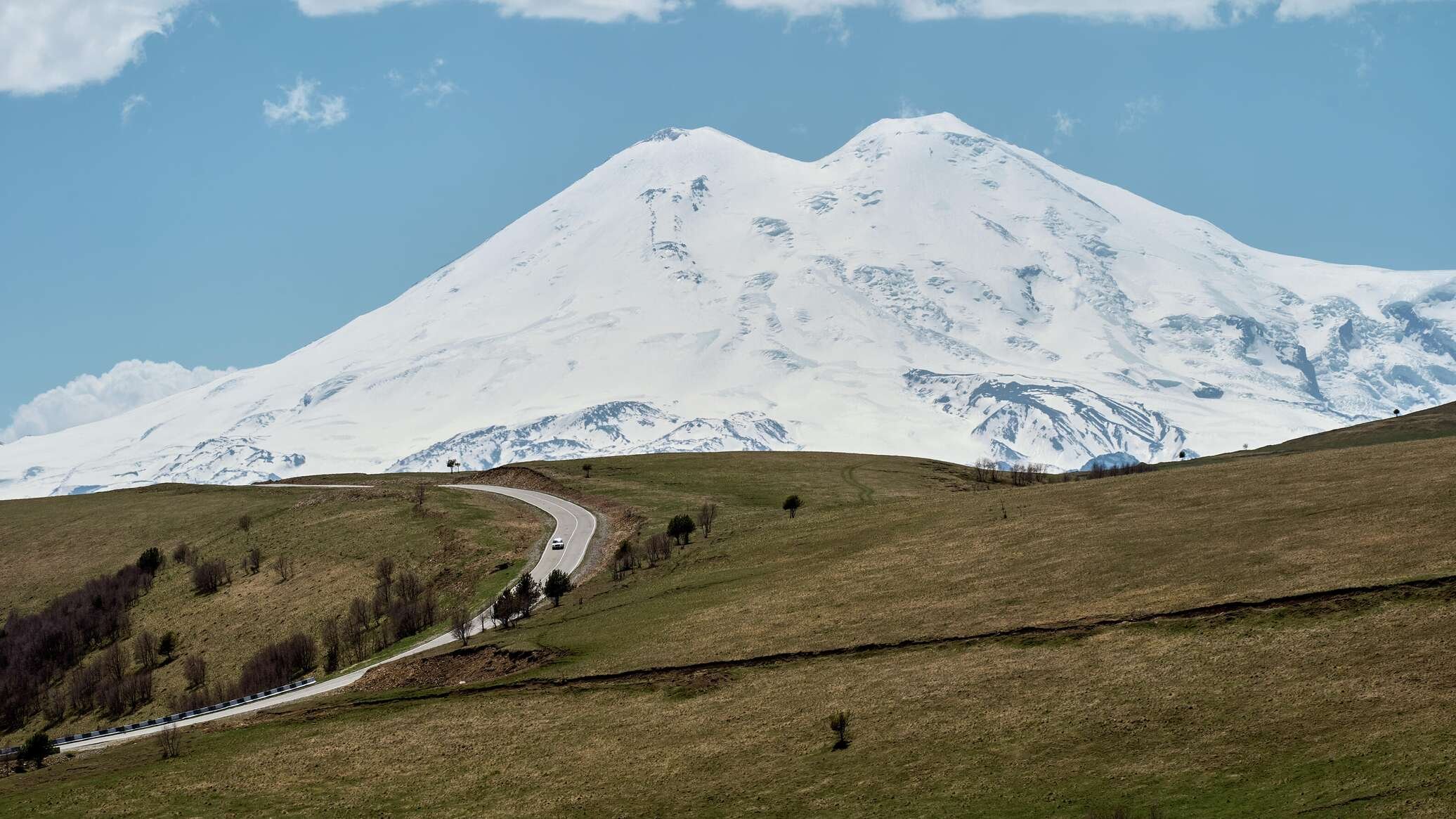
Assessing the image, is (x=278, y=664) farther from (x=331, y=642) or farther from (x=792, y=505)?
(x=792, y=505)

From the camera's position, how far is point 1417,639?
4197cm

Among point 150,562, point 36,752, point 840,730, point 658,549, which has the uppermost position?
point 150,562

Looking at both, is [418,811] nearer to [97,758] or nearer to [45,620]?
[97,758]

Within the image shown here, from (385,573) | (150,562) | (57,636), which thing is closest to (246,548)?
(150,562)

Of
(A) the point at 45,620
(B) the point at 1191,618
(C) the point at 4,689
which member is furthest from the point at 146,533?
(B) the point at 1191,618

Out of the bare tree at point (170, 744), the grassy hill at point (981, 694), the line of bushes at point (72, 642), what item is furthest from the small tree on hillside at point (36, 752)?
the line of bushes at point (72, 642)

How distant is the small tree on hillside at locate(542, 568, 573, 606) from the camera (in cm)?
8688

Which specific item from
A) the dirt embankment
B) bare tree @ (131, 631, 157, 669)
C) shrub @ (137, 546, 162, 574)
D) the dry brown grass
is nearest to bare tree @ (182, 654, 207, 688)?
bare tree @ (131, 631, 157, 669)

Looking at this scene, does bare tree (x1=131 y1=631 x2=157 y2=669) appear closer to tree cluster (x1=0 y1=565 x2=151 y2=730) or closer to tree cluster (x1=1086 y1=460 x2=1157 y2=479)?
tree cluster (x1=0 y1=565 x2=151 y2=730)

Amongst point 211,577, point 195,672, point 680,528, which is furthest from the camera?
point 211,577

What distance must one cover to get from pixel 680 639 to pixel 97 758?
87.2ft

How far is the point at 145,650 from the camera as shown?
333 ft

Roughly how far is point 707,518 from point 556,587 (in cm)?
1869

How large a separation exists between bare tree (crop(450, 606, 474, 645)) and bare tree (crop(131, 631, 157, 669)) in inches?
997
